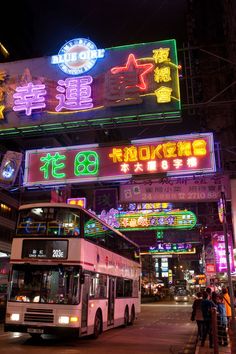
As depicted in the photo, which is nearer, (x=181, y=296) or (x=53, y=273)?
(x=53, y=273)

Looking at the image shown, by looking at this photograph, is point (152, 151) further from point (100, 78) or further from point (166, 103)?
point (100, 78)

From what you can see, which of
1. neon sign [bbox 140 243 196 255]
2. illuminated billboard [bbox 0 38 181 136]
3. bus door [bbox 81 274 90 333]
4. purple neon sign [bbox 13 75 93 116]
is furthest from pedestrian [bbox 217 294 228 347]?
neon sign [bbox 140 243 196 255]

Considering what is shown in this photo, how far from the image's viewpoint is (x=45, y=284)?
37.9ft

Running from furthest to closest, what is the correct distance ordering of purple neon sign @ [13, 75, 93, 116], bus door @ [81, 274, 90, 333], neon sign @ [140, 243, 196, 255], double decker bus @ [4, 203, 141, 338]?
neon sign @ [140, 243, 196, 255]
purple neon sign @ [13, 75, 93, 116]
bus door @ [81, 274, 90, 333]
double decker bus @ [4, 203, 141, 338]

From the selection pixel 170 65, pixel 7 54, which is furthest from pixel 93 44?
pixel 7 54

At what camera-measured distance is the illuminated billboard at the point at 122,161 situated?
46.2 feet

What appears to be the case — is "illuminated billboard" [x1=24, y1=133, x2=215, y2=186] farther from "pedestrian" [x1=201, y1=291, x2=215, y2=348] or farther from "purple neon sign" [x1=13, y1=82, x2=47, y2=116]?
"pedestrian" [x1=201, y1=291, x2=215, y2=348]

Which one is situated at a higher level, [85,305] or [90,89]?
[90,89]

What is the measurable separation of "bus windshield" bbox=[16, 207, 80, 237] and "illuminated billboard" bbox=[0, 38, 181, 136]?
478 centimetres

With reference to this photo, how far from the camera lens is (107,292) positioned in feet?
49.0

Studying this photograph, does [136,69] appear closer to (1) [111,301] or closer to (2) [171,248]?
(1) [111,301]

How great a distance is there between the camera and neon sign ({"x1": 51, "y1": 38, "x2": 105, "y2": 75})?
54.3 feet

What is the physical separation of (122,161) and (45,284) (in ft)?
17.3

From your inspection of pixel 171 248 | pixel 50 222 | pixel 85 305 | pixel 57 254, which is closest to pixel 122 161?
pixel 50 222
